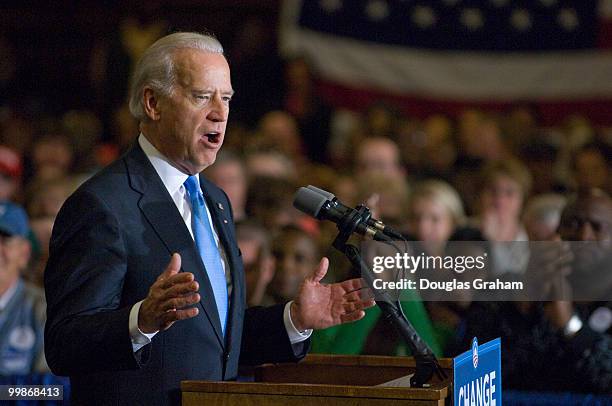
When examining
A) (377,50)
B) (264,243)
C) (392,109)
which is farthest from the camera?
(377,50)

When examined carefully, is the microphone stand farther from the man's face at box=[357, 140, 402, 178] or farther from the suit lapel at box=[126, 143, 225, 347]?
the man's face at box=[357, 140, 402, 178]

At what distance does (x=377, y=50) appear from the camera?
900cm

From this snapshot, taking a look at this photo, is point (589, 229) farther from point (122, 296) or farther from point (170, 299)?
point (170, 299)

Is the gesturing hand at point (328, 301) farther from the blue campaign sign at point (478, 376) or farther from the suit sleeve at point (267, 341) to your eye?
the blue campaign sign at point (478, 376)

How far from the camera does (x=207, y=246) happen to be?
8.45ft

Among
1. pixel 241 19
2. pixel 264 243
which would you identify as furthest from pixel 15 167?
pixel 241 19

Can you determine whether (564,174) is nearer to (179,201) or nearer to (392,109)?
(392,109)

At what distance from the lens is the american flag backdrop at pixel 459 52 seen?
8.66 meters

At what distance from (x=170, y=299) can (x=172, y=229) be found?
15.1 inches

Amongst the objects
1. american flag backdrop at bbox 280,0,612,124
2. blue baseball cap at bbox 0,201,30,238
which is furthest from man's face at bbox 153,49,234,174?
american flag backdrop at bbox 280,0,612,124

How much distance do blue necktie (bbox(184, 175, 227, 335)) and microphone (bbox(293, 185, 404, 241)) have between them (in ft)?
0.78

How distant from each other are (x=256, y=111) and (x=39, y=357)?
4364 mm

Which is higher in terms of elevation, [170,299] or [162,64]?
[162,64]

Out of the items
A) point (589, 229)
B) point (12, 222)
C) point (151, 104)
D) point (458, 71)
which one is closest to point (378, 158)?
point (12, 222)
